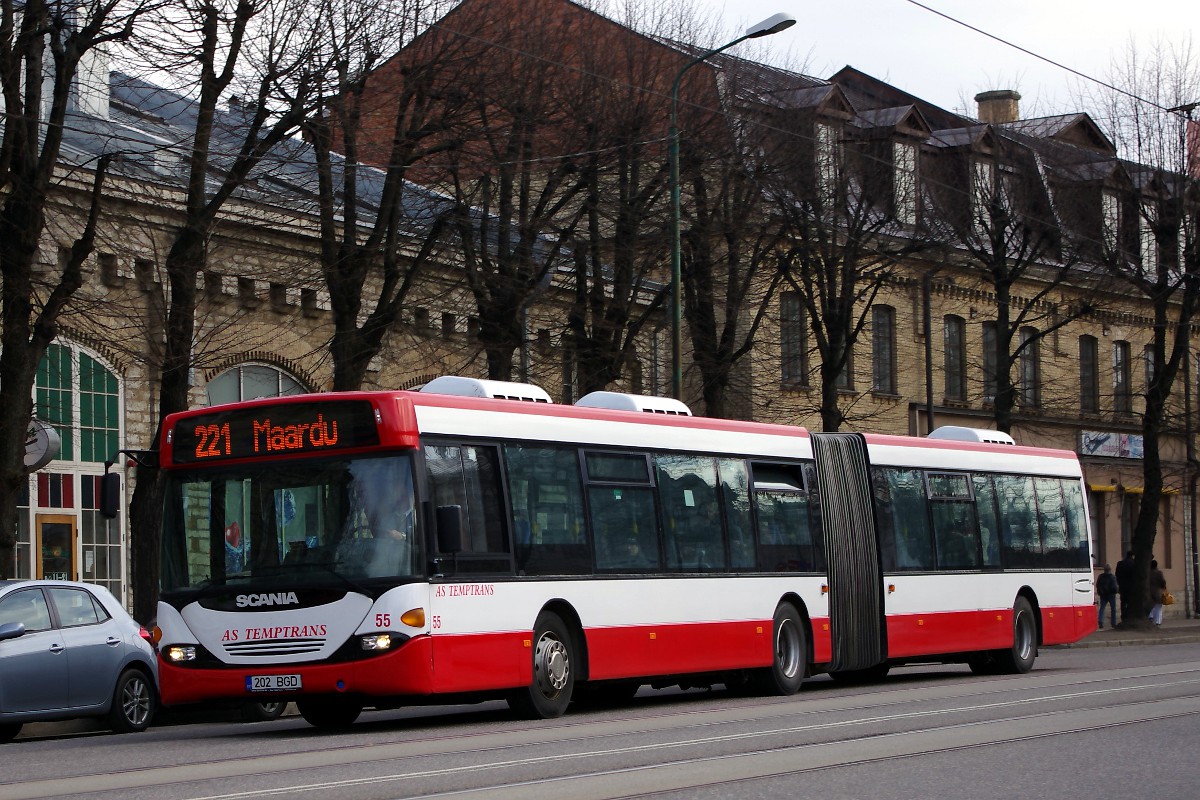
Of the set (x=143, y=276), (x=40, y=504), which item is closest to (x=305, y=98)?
(x=143, y=276)

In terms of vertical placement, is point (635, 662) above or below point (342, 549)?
below

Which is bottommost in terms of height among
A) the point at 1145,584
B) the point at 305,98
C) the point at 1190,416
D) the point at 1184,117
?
the point at 1145,584

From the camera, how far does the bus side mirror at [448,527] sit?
1427 cm

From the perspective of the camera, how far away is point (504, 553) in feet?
50.5

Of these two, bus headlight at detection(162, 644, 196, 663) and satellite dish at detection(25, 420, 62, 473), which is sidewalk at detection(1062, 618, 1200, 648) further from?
bus headlight at detection(162, 644, 196, 663)

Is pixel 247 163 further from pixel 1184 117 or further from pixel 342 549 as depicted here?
pixel 1184 117

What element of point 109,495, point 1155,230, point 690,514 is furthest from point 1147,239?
point 109,495

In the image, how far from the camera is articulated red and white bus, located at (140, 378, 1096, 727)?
1441cm

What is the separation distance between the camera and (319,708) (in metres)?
15.8

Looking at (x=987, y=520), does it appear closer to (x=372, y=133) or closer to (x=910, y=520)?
(x=910, y=520)

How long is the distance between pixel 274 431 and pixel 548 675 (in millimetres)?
3103

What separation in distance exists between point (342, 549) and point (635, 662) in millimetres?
3491

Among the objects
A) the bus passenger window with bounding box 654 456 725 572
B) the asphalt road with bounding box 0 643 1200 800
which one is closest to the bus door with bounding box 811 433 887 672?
the asphalt road with bounding box 0 643 1200 800

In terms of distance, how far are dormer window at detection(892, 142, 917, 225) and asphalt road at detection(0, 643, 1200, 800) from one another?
18329 mm
